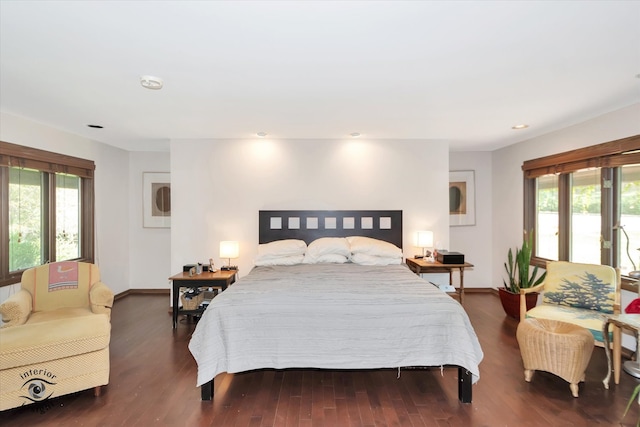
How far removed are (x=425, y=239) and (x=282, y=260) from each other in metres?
1.95

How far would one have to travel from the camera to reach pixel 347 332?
2.48m

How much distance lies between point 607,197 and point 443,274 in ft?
6.74

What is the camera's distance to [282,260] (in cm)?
404

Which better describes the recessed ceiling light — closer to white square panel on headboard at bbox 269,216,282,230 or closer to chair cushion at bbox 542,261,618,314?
white square panel on headboard at bbox 269,216,282,230

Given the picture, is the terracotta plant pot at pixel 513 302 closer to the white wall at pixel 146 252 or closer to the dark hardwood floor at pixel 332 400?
the dark hardwood floor at pixel 332 400

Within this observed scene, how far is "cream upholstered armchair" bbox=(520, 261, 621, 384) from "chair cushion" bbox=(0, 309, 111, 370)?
3.82m

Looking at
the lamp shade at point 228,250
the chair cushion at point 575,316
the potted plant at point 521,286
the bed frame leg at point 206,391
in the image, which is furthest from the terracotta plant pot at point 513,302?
the bed frame leg at point 206,391

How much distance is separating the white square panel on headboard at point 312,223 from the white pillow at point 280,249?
0.39 meters

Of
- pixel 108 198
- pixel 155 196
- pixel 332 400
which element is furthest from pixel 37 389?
pixel 155 196

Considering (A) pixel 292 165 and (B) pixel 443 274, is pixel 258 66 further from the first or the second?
(B) pixel 443 274

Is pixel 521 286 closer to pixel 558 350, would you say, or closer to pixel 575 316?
pixel 575 316

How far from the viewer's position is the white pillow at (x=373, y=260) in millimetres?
3979

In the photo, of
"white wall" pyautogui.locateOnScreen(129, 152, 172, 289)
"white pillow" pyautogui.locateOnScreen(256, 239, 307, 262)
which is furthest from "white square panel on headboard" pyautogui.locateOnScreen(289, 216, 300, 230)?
"white wall" pyautogui.locateOnScreen(129, 152, 172, 289)

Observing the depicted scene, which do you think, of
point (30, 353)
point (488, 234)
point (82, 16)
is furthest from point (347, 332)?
point (488, 234)
